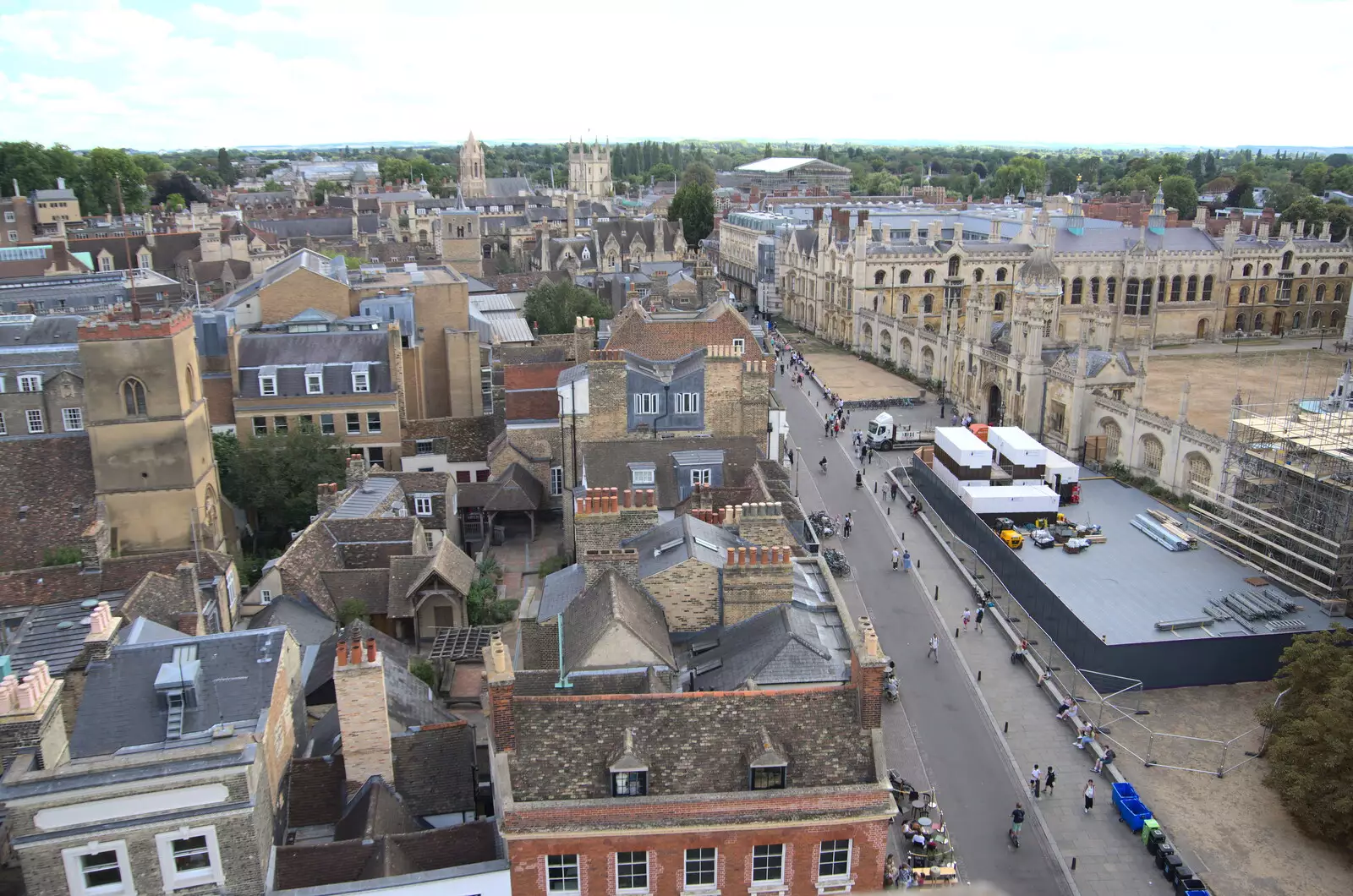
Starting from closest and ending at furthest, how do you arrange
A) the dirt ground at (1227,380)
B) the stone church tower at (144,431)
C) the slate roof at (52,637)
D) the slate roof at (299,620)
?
the slate roof at (52,637)
the slate roof at (299,620)
the stone church tower at (144,431)
the dirt ground at (1227,380)

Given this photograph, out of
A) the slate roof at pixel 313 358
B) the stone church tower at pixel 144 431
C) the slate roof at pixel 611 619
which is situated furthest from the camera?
the slate roof at pixel 313 358

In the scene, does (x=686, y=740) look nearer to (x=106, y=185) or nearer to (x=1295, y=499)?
(x=1295, y=499)

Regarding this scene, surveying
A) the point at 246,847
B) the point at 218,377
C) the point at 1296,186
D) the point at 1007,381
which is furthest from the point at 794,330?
the point at 1296,186

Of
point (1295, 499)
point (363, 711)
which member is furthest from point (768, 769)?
point (1295, 499)

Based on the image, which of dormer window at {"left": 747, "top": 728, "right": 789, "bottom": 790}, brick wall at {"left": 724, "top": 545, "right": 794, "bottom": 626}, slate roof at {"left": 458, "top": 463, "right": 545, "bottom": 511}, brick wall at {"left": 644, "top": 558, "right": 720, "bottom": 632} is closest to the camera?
dormer window at {"left": 747, "top": 728, "right": 789, "bottom": 790}

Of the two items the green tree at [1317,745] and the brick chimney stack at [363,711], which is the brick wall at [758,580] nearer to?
the brick chimney stack at [363,711]

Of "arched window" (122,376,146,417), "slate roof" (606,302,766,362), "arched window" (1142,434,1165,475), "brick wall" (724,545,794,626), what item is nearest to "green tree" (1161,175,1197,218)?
"arched window" (1142,434,1165,475)

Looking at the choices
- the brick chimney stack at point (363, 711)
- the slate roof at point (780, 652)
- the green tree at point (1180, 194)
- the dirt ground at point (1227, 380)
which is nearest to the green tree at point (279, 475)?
the brick chimney stack at point (363, 711)

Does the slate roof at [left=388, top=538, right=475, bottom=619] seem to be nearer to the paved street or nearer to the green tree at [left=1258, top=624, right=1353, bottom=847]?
the paved street
